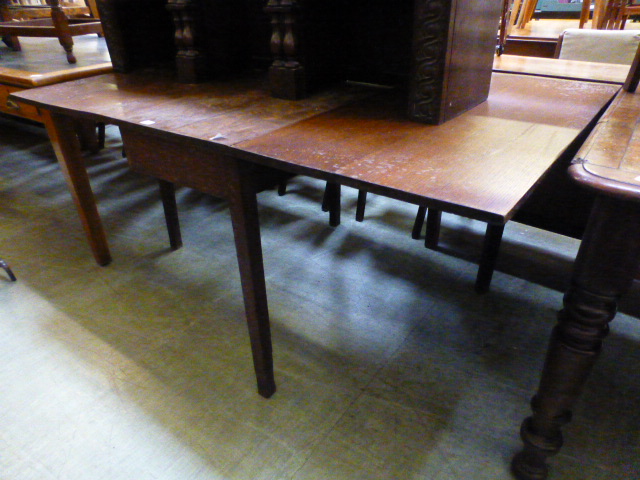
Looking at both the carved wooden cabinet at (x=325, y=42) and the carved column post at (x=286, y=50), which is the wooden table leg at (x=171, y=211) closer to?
the carved wooden cabinet at (x=325, y=42)

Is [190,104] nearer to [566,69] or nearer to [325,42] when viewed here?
[325,42]

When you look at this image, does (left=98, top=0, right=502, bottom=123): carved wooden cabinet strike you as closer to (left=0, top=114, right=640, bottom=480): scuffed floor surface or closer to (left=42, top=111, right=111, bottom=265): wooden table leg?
(left=42, top=111, right=111, bottom=265): wooden table leg

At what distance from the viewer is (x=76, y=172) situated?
1.57 metres

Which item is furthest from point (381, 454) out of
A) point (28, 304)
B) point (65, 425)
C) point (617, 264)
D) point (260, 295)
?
point (28, 304)

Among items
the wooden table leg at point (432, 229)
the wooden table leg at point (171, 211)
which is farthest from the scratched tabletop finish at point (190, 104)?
the wooden table leg at point (432, 229)

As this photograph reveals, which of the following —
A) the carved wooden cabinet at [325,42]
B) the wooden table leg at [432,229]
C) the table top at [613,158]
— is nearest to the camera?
the table top at [613,158]

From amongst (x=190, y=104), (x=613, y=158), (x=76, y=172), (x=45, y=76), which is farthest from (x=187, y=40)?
(x=613, y=158)

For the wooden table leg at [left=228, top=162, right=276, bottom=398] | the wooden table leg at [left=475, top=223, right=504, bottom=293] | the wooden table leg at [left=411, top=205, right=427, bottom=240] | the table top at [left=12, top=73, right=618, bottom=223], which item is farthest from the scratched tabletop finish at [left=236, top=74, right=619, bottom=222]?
the wooden table leg at [left=411, top=205, right=427, bottom=240]

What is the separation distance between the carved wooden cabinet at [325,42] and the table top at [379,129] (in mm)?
60

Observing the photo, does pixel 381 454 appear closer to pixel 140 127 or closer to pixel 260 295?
pixel 260 295

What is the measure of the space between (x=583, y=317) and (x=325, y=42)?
0.90m

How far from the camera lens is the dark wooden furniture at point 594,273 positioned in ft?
2.08

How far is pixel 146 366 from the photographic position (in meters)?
1.34

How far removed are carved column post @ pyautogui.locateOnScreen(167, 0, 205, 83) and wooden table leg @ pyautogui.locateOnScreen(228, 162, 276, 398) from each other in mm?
586
